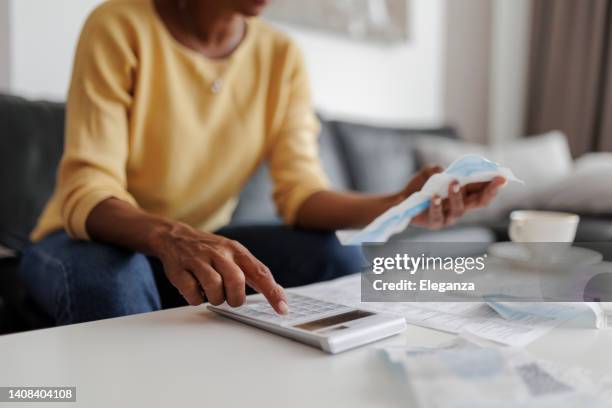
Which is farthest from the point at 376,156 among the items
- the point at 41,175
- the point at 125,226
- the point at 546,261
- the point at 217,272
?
the point at 217,272

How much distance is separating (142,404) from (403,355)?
20 cm

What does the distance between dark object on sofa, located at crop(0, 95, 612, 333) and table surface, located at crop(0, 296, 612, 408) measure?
0.40 m

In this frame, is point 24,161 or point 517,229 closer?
point 517,229

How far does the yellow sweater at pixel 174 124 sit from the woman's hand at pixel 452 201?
11.2 inches

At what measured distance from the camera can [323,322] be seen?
518 mm

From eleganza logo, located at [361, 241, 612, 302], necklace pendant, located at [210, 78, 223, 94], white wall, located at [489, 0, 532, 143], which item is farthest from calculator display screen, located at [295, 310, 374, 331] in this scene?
white wall, located at [489, 0, 532, 143]

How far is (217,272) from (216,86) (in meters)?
0.59

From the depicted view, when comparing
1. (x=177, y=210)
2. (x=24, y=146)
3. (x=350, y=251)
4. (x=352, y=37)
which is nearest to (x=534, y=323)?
(x=350, y=251)

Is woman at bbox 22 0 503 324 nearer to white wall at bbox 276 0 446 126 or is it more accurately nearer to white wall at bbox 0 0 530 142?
white wall at bbox 0 0 530 142

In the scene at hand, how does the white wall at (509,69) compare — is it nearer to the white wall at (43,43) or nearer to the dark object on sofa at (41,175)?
the dark object on sofa at (41,175)

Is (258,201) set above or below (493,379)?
below

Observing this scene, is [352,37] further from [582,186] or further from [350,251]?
[350,251]

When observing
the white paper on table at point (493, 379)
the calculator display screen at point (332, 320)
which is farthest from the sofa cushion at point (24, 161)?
the white paper on table at point (493, 379)

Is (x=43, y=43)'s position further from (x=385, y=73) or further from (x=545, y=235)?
(x=385, y=73)
